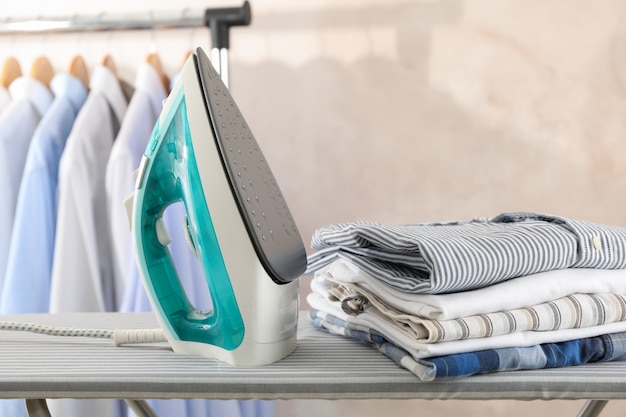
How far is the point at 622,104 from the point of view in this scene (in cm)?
167

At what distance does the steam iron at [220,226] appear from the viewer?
28.6 inches

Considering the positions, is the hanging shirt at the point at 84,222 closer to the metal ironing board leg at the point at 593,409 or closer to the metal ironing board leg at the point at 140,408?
the metal ironing board leg at the point at 140,408

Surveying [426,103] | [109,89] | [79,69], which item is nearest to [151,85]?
[109,89]

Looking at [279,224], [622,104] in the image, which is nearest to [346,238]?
[279,224]

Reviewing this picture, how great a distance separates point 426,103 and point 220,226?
3.54 ft

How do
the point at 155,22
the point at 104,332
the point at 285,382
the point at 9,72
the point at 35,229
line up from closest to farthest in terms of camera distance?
the point at 285,382
the point at 104,332
the point at 35,229
the point at 155,22
the point at 9,72

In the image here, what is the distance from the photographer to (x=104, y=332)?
2.72 feet

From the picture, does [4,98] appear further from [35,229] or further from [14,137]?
[35,229]

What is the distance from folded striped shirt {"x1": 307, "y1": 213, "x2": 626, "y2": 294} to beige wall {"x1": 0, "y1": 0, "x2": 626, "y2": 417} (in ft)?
2.78

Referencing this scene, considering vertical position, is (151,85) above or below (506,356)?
above

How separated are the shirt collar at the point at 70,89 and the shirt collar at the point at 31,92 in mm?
29

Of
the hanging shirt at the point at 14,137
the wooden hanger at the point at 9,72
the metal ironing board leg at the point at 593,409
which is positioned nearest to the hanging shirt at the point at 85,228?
the hanging shirt at the point at 14,137

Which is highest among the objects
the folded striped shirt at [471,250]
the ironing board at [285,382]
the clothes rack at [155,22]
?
the clothes rack at [155,22]

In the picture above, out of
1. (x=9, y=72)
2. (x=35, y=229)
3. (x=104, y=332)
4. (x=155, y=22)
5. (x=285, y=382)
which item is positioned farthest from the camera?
(x=9, y=72)
